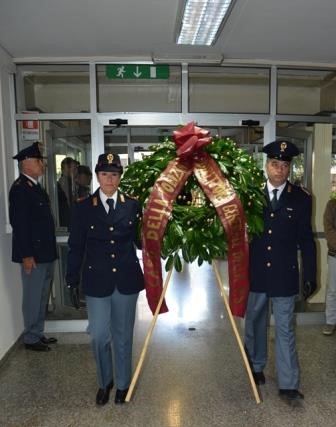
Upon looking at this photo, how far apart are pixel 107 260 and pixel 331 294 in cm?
227

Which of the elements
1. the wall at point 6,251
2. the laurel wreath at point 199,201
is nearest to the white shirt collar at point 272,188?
the laurel wreath at point 199,201

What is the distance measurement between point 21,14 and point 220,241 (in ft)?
6.59

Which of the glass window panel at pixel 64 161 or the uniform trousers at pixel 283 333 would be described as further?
the glass window panel at pixel 64 161

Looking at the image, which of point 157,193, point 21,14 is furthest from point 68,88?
point 157,193

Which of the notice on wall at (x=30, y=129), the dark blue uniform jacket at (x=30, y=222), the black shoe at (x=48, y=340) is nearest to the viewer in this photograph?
the dark blue uniform jacket at (x=30, y=222)

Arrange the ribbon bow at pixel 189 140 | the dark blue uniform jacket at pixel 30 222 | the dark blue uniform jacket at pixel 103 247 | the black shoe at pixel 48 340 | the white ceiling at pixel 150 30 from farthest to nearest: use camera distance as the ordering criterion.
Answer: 1. the black shoe at pixel 48 340
2. the dark blue uniform jacket at pixel 30 222
3. the white ceiling at pixel 150 30
4. the dark blue uniform jacket at pixel 103 247
5. the ribbon bow at pixel 189 140

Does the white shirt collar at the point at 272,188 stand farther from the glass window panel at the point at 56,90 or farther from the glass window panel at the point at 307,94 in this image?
the glass window panel at the point at 56,90

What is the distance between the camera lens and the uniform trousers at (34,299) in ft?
9.86

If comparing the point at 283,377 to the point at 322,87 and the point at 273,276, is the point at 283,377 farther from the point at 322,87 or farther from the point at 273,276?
the point at 322,87

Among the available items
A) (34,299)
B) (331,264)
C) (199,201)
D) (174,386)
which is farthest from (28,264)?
(331,264)

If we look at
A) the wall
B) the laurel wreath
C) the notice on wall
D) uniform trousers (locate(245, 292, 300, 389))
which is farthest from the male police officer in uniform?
the notice on wall

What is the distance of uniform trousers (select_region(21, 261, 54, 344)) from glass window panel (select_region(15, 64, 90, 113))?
4.94 feet

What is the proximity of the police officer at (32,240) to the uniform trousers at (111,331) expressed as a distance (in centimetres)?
102

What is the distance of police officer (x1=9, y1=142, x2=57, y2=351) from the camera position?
2.87 meters
